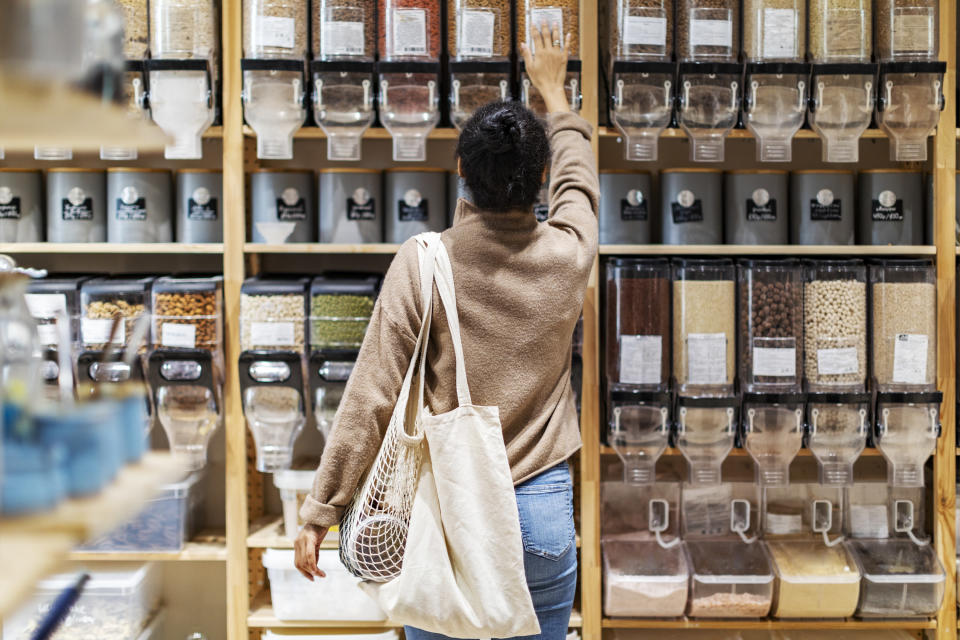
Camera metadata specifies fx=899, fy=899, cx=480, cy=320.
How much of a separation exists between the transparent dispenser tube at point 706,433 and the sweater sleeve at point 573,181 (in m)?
0.63

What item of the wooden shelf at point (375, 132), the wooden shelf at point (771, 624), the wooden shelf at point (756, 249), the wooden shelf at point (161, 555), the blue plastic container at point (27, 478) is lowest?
the wooden shelf at point (771, 624)

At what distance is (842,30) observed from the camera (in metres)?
2.13

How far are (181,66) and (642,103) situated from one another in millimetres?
1093

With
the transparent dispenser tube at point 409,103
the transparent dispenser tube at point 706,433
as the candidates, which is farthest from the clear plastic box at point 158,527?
the transparent dispenser tube at point 706,433

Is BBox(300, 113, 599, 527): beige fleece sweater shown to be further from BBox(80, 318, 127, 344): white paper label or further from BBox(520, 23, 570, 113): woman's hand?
BBox(80, 318, 127, 344): white paper label

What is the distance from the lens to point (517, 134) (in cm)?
152

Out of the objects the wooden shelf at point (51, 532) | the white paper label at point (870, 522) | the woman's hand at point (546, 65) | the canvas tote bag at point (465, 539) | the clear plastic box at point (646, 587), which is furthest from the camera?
the white paper label at point (870, 522)

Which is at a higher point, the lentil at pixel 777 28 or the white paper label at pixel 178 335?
the lentil at pixel 777 28

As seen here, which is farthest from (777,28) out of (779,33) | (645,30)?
(645,30)

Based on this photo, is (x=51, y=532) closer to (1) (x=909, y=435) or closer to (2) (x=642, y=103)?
(2) (x=642, y=103)

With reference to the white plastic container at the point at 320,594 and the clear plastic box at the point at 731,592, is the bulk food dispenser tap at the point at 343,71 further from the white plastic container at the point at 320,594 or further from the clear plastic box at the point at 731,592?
the clear plastic box at the point at 731,592

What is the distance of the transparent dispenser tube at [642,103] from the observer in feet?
6.97

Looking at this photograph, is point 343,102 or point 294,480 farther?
point 294,480

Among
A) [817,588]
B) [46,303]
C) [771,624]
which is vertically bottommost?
[771,624]
